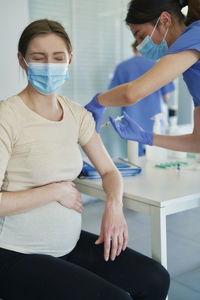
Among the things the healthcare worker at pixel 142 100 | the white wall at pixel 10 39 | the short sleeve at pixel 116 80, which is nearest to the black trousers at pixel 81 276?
the white wall at pixel 10 39

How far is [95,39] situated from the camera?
3080 mm

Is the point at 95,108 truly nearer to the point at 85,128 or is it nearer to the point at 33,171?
the point at 85,128

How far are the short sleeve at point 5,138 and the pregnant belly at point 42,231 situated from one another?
0.46 feet

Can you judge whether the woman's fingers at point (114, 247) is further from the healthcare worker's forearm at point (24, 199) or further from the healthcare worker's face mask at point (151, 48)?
the healthcare worker's face mask at point (151, 48)

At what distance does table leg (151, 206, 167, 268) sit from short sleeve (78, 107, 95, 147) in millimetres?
344

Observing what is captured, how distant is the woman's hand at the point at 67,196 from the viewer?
3.98ft

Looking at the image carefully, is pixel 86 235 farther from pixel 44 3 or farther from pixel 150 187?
pixel 44 3

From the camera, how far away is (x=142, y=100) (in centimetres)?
303

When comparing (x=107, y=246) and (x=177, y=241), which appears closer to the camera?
(x=107, y=246)

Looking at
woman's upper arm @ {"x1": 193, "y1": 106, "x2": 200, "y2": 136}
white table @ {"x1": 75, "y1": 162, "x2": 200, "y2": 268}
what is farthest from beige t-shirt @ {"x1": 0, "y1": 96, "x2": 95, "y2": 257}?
woman's upper arm @ {"x1": 193, "y1": 106, "x2": 200, "y2": 136}

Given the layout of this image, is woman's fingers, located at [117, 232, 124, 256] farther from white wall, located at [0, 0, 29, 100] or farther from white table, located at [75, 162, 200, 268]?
white wall, located at [0, 0, 29, 100]

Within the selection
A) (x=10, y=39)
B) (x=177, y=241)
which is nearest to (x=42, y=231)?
(x=177, y=241)

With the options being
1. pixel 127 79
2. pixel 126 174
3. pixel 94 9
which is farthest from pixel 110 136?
pixel 126 174

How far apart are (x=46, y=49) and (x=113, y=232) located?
64 centimetres
